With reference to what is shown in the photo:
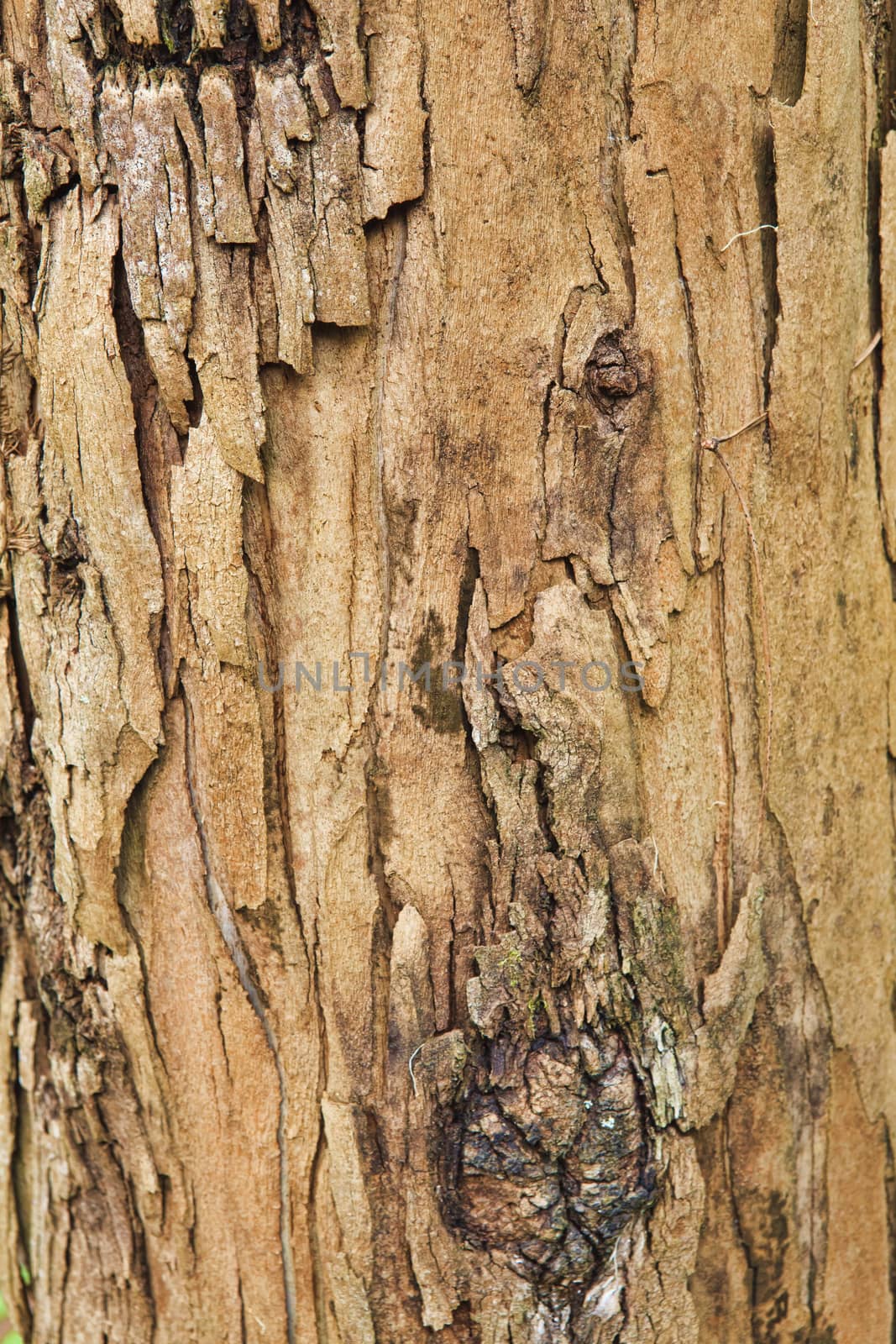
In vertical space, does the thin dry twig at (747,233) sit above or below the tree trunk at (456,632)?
above

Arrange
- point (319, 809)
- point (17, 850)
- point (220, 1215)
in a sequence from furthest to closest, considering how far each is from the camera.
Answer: point (17, 850) → point (220, 1215) → point (319, 809)

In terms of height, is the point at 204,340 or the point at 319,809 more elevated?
the point at 204,340

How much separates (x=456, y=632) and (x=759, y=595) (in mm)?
397

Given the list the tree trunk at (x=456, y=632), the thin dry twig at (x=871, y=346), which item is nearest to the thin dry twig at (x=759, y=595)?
the tree trunk at (x=456, y=632)

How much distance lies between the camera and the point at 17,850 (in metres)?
1.55

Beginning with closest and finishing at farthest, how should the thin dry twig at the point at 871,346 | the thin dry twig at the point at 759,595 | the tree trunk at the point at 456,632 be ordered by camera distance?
the tree trunk at the point at 456,632 < the thin dry twig at the point at 759,595 < the thin dry twig at the point at 871,346

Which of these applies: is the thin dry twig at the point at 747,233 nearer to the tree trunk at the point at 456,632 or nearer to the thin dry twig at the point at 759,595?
the tree trunk at the point at 456,632

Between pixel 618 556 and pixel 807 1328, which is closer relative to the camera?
pixel 618 556

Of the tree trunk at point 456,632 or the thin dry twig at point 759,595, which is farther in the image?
the thin dry twig at point 759,595

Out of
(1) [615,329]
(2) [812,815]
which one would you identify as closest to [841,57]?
(1) [615,329]

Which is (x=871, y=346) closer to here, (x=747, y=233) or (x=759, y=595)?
(x=747, y=233)

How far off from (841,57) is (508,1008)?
1.24 meters

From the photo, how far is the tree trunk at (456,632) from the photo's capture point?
120 cm

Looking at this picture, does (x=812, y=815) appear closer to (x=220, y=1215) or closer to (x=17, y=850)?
(x=220, y=1215)
